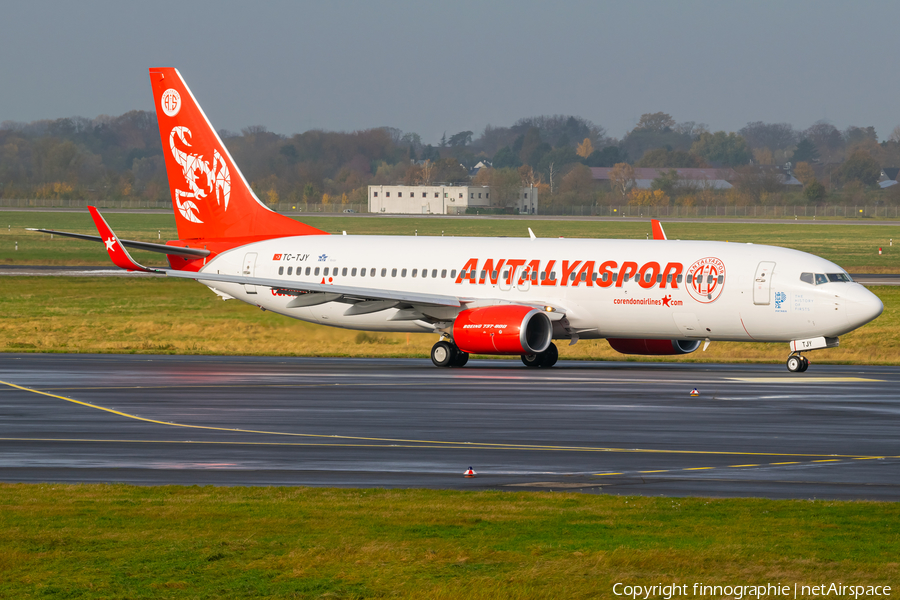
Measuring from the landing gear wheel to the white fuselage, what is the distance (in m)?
1.22

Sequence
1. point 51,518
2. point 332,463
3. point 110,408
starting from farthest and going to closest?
point 110,408 → point 332,463 → point 51,518

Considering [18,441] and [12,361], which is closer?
[18,441]

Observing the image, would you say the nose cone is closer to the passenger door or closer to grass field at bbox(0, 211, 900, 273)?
the passenger door

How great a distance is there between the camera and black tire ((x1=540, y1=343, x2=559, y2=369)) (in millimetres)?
40250

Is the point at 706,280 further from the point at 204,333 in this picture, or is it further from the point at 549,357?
the point at 204,333

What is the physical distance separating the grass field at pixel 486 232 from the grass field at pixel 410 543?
72.2 metres

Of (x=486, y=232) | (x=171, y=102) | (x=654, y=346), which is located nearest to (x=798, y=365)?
(x=654, y=346)

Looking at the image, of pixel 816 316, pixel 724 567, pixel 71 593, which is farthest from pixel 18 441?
pixel 816 316

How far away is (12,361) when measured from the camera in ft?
136

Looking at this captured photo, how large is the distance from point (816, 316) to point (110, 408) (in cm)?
1960

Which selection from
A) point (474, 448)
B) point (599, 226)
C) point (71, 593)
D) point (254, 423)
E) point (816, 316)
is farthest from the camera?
point (599, 226)

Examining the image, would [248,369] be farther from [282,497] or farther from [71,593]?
[71,593]

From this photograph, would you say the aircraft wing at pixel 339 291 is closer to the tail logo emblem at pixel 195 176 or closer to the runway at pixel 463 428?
the runway at pixel 463 428

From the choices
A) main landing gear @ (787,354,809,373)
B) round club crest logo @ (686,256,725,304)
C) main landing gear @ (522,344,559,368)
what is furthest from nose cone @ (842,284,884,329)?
main landing gear @ (522,344,559,368)
